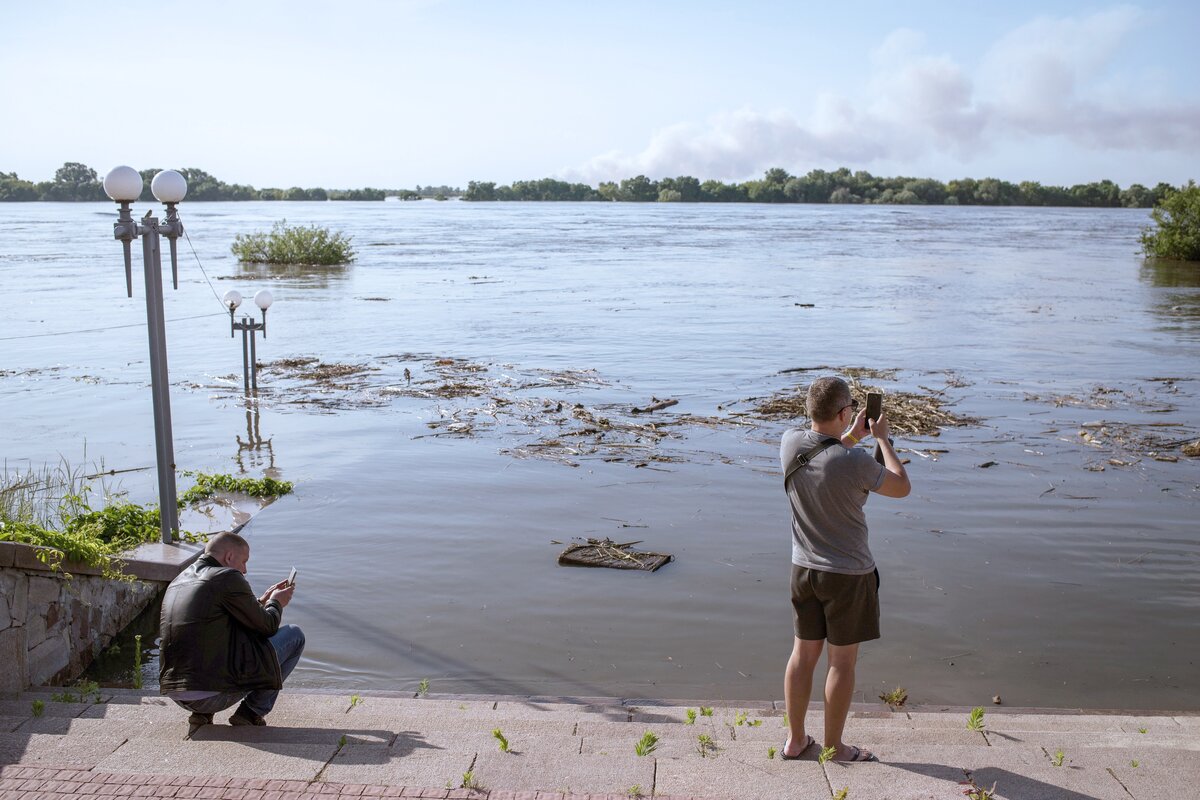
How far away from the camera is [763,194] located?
164 m

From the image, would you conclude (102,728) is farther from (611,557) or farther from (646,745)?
(611,557)

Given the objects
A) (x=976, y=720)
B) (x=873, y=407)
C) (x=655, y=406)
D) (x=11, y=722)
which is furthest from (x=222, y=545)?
(x=655, y=406)

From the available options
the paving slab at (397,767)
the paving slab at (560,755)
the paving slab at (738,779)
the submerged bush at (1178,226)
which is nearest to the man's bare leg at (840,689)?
the paving slab at (560,755)

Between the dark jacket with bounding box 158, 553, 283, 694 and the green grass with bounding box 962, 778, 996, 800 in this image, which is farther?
the dark jacket with bounding box 158, 553, 283, 694

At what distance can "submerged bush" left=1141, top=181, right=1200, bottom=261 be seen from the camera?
4341 centimetres

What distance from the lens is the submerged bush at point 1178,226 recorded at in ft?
142

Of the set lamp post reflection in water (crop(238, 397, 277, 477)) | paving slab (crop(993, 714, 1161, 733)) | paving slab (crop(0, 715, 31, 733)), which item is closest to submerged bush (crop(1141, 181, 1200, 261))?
lamp post reflection in water (crop(238, 397, 277, 477))

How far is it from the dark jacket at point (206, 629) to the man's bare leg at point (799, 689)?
235 centimetres

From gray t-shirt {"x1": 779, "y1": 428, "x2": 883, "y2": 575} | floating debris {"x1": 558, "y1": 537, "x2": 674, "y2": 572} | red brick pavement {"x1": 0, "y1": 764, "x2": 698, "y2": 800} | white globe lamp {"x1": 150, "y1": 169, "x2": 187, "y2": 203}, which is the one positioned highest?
white globe lamp {"x1": 150, "y1": 169, "x2": 187, "y2": 203}

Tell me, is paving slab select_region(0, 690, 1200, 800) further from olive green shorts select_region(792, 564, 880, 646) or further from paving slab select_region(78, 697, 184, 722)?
olive green shorts select_region(792, 564, 880, 646)

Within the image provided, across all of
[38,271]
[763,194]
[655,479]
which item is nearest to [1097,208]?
[763,194]

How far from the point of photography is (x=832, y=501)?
434cm

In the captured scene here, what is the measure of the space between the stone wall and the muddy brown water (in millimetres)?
884

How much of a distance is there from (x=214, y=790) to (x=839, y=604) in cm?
244
